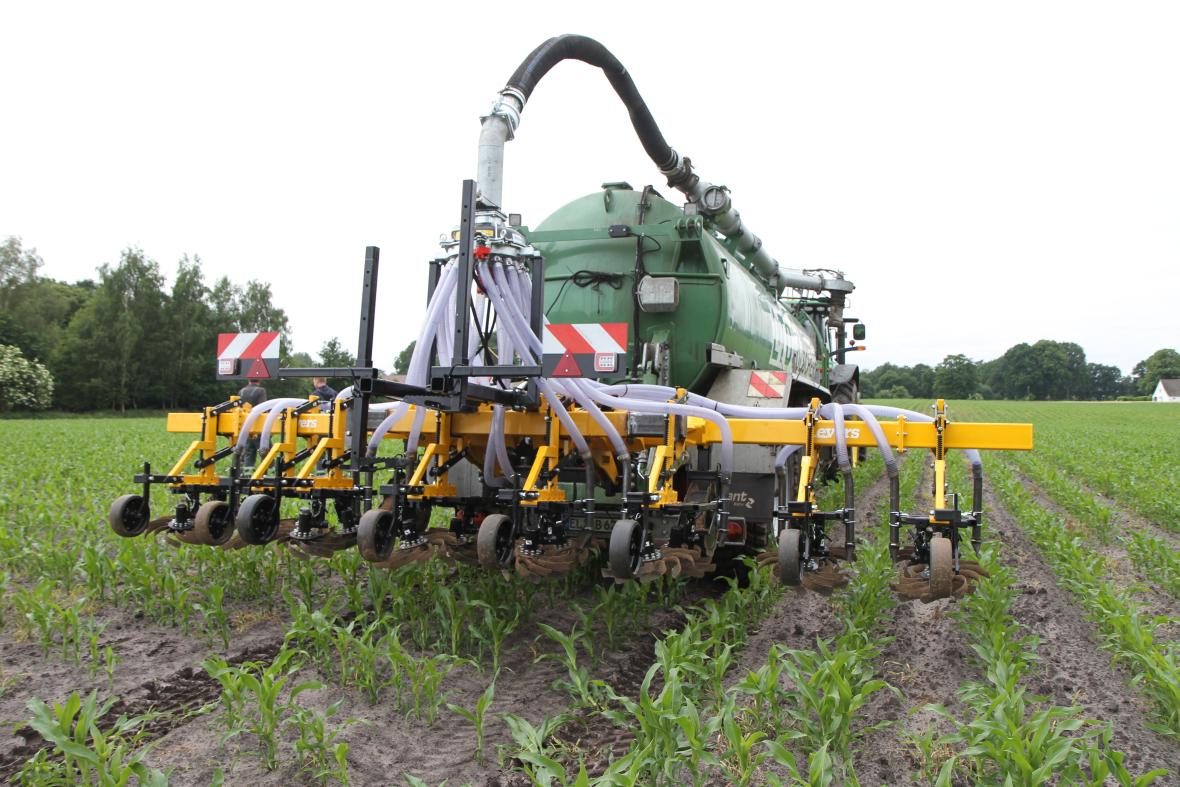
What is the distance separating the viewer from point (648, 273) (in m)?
6.20

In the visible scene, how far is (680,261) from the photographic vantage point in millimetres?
6246

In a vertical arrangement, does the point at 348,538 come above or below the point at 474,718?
above

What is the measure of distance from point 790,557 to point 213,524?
10.1ft

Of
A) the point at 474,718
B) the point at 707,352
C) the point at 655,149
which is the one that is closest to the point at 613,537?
the point at 474,718

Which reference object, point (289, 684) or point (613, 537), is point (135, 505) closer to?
point (289, 684)

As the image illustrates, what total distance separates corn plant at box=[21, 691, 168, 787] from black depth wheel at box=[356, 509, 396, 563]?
3.76 feet

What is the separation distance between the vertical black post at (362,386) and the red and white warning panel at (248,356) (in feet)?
2.42

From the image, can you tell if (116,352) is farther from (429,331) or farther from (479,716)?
(479,716)

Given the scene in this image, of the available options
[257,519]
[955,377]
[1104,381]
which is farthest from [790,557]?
[1104,381]

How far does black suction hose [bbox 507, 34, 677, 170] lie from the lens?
5172 millimetres

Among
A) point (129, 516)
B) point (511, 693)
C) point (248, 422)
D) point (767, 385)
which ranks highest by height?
point (767, 385)

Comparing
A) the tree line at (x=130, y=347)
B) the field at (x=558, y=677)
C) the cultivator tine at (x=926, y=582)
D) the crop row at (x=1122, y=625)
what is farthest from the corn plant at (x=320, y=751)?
the tree line at (x=130, y=347)

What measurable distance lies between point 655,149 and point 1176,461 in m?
17.0

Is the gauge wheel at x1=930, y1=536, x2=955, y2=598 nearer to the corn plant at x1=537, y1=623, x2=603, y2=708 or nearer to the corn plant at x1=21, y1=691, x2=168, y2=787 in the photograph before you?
the corn plant at x1=537, y1=623, x2=603, y2=708
